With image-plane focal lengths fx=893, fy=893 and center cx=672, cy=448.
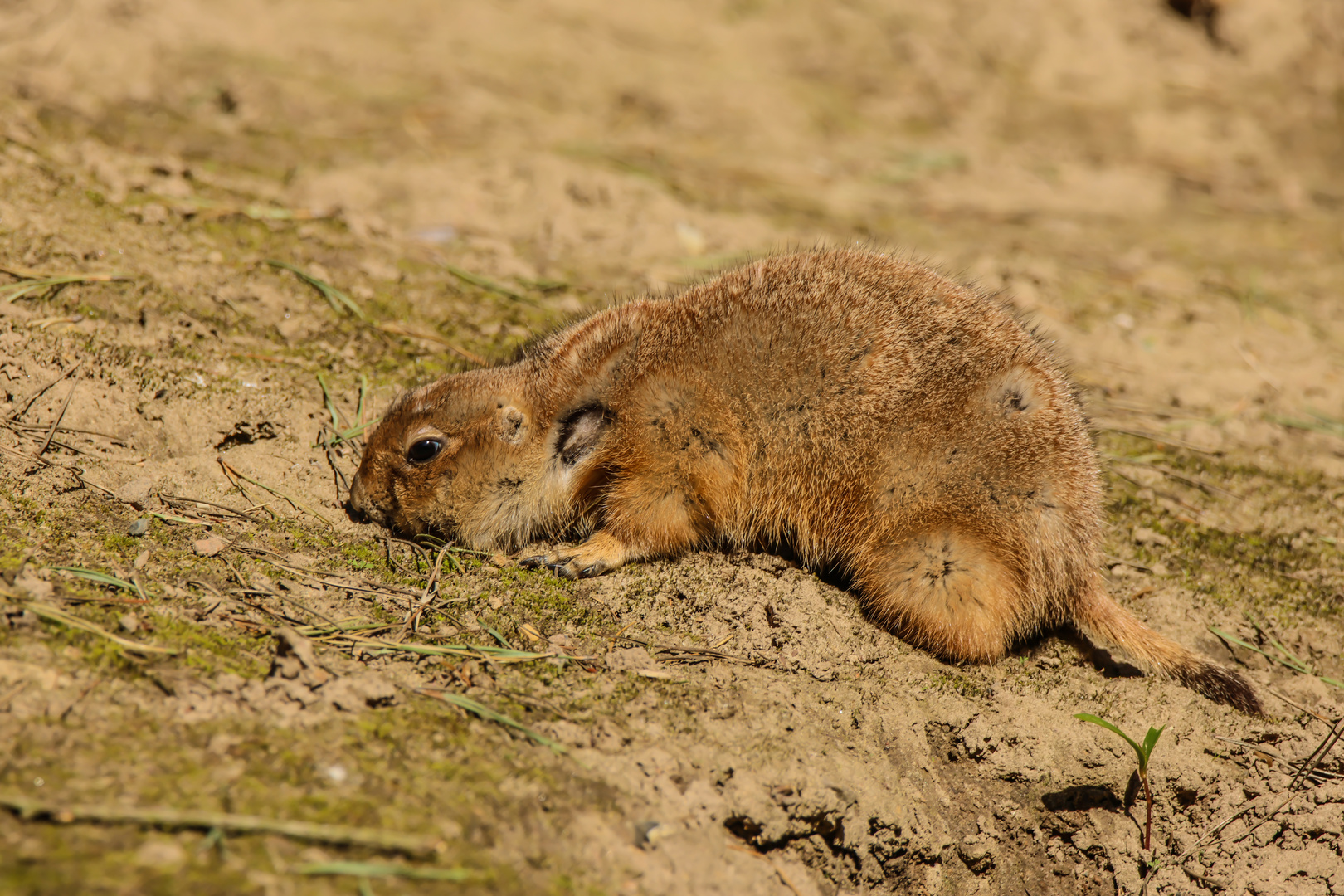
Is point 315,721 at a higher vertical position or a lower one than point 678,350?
lower

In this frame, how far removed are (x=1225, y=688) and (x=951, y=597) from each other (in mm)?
1118

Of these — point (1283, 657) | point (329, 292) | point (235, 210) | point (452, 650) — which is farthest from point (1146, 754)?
point (235, 210)

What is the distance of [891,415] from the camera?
3.68m

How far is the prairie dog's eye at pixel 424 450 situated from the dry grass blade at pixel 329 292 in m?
1.23

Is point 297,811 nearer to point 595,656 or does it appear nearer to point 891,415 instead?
point 595,656

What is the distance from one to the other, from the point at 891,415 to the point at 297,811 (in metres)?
2.56

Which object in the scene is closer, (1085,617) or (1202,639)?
(1085,617)

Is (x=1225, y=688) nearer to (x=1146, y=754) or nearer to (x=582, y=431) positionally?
(x=1146, y=754)

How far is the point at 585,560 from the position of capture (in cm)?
380

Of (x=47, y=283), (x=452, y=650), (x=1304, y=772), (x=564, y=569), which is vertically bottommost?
(x=1304, y=772)

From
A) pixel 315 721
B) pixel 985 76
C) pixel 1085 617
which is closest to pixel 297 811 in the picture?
pixel 315 721

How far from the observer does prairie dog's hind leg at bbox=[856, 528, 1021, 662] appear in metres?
3.59

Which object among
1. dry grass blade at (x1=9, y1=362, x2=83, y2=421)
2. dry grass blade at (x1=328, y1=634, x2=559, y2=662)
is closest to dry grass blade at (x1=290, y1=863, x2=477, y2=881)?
dry grass blade at (x1=328, y1=634, x2=559, y2=662)

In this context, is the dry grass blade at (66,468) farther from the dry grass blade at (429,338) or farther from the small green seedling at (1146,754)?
the small green seedling at (1146,754)
